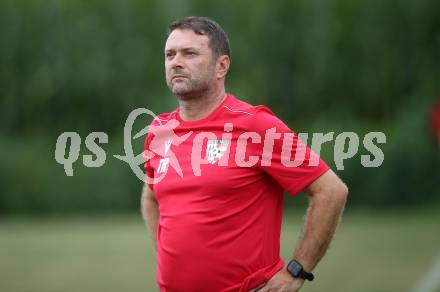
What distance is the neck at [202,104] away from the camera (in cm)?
348

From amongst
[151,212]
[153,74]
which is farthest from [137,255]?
[153,74]

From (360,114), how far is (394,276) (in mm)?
10185

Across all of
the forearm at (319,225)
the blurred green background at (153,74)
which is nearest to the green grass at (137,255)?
the blurred green background at (153,74)

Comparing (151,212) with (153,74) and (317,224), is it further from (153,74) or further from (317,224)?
(153,74)

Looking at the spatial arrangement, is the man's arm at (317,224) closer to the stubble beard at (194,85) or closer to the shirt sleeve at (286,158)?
the shirt sleeve at (286,158)

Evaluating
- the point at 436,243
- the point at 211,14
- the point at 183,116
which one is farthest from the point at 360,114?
the point at 183,116

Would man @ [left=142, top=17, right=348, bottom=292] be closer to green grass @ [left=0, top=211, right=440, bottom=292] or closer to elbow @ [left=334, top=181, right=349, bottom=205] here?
elbow @ [left=334, top=181, right=349, bottom=205]

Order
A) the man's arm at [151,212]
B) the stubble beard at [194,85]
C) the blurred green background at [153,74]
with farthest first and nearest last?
the blurred green background at [153,74]
the man's arm at [151,212]
the stubble beard at [194,85]

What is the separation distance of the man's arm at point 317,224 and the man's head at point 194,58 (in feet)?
2.09

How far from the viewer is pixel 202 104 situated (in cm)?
349

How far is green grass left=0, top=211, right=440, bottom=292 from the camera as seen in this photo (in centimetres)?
918

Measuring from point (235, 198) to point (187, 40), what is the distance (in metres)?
0.72

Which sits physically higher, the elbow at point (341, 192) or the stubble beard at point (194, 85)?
the stubble beard at point (194, 85)

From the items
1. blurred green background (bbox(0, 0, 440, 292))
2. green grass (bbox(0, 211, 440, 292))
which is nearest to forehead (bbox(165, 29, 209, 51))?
green grass (bbox(0, 211, 440, 292))
